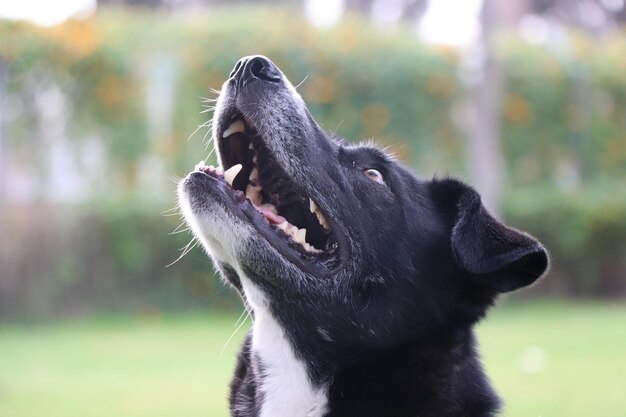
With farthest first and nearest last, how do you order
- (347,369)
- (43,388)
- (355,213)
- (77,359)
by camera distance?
1. (77,359)
2. (43,388)
3. (355,213)
4. (347,369)

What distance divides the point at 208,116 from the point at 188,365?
12.9ft

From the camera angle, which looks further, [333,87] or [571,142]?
[571,142]

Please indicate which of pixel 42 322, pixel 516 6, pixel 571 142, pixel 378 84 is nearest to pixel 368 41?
pixel 378 84

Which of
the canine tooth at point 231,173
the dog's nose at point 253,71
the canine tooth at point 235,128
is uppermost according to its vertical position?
the dog's nose at point 253,71

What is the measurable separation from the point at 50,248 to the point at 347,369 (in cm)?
730

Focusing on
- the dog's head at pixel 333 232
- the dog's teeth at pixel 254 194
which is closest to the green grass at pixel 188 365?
the dog's head at pixel 333 232

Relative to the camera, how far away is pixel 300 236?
3.01m

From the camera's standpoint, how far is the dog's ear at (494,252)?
2.73 meters

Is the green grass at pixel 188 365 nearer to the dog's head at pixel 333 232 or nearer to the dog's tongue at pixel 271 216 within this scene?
the dog's head at pixel 333 232

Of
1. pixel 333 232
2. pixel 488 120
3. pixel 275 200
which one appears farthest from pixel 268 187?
pixel 488 120

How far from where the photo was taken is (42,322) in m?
9.40

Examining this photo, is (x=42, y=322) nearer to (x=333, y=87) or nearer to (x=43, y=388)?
(x=43, y=388)

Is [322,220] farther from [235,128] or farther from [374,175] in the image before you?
[235,128]

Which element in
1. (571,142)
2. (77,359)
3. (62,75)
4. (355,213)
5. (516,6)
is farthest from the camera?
(516,6)
